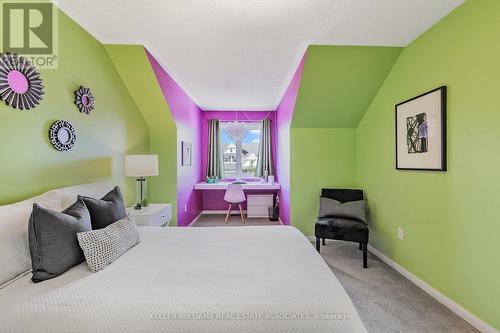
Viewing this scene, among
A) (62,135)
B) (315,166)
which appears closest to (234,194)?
(315,166)

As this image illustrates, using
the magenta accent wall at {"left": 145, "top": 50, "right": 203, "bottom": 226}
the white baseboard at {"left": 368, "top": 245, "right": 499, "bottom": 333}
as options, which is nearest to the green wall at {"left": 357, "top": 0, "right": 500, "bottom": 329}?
the white baseboard at {"left": 368, "top": 245, "right": 499, "bottom": 333}

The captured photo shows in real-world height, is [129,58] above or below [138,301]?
above

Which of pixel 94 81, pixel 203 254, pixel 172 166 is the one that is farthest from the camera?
pixel 172 166

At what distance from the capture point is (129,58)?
8.48ft

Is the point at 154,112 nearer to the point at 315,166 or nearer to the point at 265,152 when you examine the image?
the point at 315,166

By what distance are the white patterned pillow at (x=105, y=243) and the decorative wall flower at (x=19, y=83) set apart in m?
1.08

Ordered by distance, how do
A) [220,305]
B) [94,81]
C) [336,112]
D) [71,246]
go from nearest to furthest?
[220,305]
[71,246]
[94,81]
[336,112]

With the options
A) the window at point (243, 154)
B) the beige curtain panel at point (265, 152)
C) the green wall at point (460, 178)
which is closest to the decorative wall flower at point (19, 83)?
the green wall at point (460, 178)

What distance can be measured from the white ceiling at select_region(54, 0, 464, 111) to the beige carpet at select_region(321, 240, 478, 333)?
2.53 m

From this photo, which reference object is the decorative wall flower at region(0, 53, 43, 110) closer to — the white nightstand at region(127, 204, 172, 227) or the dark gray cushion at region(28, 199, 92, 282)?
the dark gray cushion at region(28, 199, 92, 282)

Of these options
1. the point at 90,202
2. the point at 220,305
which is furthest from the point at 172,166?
the point at 220,305

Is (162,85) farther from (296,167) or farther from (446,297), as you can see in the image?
(446,297)

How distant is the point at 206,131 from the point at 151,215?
324 centimetres

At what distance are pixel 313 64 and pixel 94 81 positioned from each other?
96.0 inches
